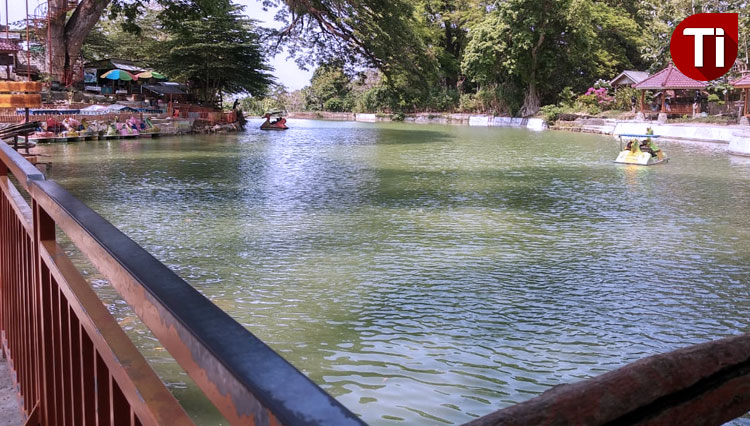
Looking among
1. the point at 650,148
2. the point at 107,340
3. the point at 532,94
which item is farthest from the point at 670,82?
the point at 107,340

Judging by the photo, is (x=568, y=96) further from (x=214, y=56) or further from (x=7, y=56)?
(x=7, y=56)

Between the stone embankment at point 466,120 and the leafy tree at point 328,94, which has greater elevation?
the leafy tree at point 328,94

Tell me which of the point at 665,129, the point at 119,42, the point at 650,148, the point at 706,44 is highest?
the point at 119,42

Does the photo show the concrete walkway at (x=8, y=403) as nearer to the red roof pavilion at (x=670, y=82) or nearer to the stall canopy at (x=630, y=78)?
the red roof pavilion at (x=670, y=82)

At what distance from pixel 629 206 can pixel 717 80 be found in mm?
27088

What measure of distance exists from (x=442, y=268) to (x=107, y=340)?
553 cm

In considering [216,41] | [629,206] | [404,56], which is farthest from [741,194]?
[216,41]

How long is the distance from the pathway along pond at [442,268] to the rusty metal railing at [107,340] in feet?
4.57

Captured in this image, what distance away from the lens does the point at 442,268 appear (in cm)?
693

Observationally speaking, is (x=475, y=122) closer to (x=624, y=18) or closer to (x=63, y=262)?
(x=624, y=18)

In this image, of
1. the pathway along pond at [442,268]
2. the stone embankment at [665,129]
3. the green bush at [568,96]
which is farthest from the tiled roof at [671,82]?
the pathway along pond at [442,268]

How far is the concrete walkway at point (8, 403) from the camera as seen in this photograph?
2916 millimetres

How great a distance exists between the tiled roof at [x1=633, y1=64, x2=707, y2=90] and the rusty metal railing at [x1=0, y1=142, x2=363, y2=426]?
33.7 meters

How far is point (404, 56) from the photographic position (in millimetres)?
28625
